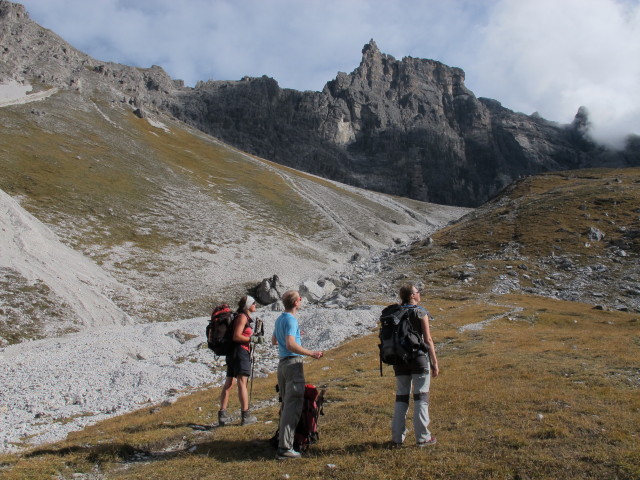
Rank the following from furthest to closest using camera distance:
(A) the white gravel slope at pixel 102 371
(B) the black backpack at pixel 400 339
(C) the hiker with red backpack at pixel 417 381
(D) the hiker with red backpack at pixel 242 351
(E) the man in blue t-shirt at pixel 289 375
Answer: (A) the white gravel slope at pixel 102 371
(D) the hiker with red backpack at pixel 242 351
(E) the man in blue t-shirt at pixel 289 375
(C) the hiker with red backpack at pixel 417 381
(B) the black backpack at pixel 400 339

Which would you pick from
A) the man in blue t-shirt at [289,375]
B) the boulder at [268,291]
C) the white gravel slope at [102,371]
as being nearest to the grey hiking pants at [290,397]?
the man in blue t-shirt at [289,375]

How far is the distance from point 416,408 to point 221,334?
596 centimetres

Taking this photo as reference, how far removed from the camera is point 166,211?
261 ft

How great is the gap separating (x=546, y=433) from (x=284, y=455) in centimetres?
606

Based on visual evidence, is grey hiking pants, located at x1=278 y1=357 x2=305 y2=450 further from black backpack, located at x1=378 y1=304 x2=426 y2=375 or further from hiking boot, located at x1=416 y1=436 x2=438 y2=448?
hiking boot, located at x1=416 y1=436 x2=438 y2=448

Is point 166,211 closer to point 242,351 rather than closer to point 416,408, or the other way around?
point 242,351

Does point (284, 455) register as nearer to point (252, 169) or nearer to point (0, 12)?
point (252, 169)

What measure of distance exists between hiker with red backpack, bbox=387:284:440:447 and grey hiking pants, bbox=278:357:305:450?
2.22 m

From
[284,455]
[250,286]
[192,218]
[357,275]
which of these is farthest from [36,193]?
[284,455]

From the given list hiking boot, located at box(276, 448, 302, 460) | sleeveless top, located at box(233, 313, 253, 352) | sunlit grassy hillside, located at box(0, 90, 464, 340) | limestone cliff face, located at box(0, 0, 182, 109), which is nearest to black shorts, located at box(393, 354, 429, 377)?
hiking boot, located at box(276, 448, 302, 460)

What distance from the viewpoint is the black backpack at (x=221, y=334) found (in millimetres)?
12641

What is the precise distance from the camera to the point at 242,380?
12.7 m

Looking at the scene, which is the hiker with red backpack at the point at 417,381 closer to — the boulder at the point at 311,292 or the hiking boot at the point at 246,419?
the hiking boot at the point at 246,419

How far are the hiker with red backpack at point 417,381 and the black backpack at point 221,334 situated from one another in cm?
527
